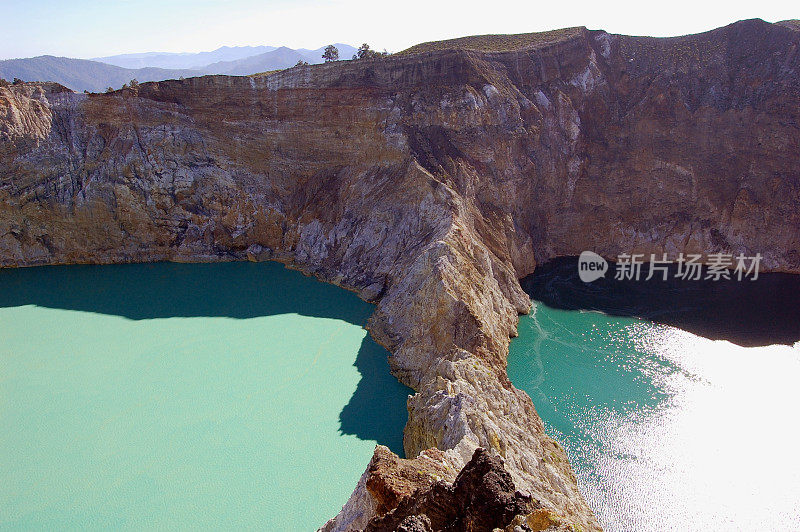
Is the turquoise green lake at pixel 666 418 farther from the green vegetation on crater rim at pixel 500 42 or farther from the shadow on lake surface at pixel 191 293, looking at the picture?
the green vegetation on crater rim at pixel 500 42

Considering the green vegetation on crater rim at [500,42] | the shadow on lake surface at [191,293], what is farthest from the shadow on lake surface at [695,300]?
the green vegetation on crater rim at [500,42]

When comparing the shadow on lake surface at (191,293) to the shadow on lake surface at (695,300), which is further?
the shadow on lake surface at (191,293)

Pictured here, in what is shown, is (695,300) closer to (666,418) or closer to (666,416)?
(666,416)

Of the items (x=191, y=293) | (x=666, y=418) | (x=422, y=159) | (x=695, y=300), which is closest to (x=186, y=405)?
(x=191, y=293)

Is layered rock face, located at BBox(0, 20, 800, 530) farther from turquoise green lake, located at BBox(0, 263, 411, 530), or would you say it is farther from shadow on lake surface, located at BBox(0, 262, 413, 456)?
turquoise green lake, located at BBox(0, 263, 411, 530)

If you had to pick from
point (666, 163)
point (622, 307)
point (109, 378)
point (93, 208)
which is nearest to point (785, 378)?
point (622, 307)

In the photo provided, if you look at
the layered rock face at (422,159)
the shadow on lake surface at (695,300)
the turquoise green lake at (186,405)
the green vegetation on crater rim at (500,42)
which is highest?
the green vegetation on crater rim at (500,42)

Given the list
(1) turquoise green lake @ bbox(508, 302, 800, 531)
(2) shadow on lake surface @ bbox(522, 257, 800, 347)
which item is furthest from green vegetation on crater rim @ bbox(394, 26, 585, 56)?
(1) turquoise green lake @ bbox(508, 302, 800, 531)
